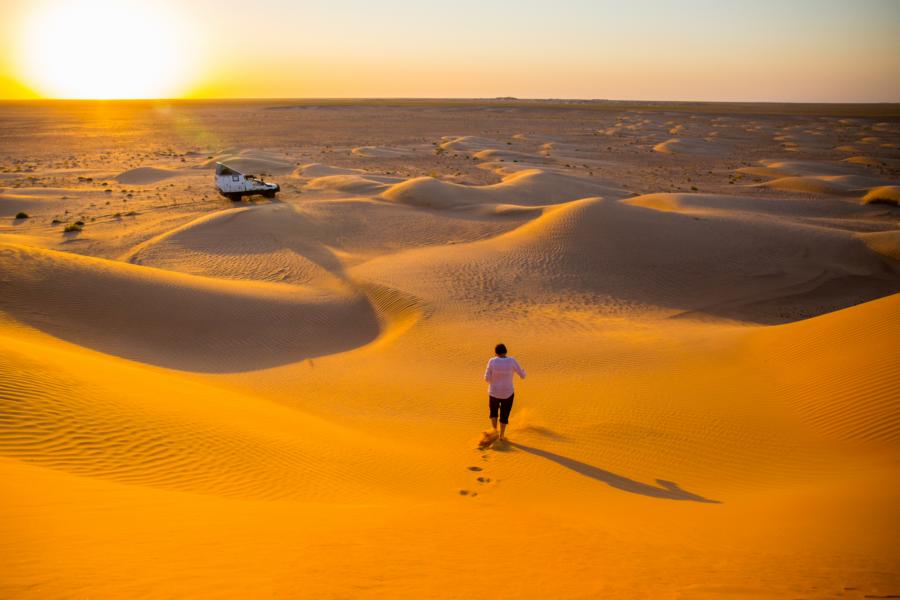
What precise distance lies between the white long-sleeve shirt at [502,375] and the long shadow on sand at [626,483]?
99 centimetres

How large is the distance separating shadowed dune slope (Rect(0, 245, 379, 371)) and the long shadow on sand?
7.67m

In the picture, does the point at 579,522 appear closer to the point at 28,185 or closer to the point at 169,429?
the point at 169,429

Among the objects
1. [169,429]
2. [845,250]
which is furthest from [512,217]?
[169,429]

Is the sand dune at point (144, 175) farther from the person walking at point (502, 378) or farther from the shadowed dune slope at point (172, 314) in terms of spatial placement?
the person walking at point (502, 378)

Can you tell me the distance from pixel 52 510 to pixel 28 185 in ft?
136

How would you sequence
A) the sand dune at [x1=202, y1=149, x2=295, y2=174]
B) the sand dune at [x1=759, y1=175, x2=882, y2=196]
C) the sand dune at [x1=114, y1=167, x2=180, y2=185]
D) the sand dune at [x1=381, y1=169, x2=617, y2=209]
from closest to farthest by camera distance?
1. the sand dune at [x1=381, y1=169, x2=617, y2=209]
2. the sand dune at [x1=759, y1=175, x2=882, y2=196]
3. the sand dune at [x1=114, y1=167, x2=180, y2=185]
4. the sand dune at [x1=202, y1=149, x2=295, y2=174]

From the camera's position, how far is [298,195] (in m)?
33.9

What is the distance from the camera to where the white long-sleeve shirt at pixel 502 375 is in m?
8.39

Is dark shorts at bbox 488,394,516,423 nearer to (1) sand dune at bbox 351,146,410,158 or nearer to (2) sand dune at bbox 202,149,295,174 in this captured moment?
(2) sand dune at bbox 202,149,295,174

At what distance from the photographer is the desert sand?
4.84m

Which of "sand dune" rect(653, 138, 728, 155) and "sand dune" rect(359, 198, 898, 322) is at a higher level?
"sand dune" rect(653, 138, 728, 155)

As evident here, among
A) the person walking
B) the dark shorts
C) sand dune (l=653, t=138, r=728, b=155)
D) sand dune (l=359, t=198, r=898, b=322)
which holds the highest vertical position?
sand dune (l=653, t=138, r=728, b=155)

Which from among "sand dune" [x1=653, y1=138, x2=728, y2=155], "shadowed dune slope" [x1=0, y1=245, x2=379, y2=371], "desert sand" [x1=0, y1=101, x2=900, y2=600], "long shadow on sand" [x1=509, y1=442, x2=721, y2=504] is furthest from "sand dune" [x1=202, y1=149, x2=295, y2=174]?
"sand dune" [x1=653, y1=138, x2=728, y2=155]

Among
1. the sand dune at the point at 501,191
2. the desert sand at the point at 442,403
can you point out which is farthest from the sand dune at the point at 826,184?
the sand dune at the point at 501,191
